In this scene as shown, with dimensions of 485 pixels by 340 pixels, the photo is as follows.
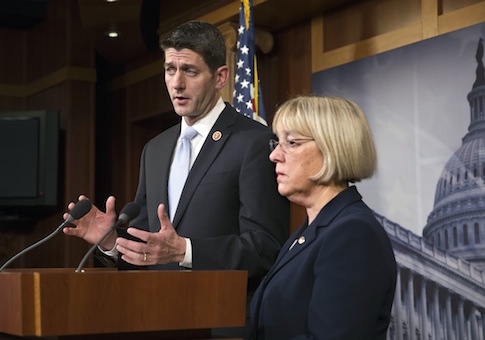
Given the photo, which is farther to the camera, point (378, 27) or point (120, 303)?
point (378, 27)

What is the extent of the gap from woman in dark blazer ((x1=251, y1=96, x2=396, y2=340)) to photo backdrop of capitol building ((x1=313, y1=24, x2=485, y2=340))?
9.73 ft

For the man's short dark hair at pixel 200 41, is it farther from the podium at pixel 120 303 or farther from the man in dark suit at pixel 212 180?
the podium at pixel 120 303

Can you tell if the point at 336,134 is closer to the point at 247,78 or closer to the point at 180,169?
the point at 180,169

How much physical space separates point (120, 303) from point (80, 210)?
55 centimetres

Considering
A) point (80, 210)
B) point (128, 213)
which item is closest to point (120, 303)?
point (128, 213)

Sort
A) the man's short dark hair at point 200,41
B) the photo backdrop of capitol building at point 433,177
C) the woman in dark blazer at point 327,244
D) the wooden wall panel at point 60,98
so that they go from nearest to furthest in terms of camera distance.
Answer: the woman in dark blazer at point 327,244 → the man's short dark hair at point 200,41 → the photo backdrop of capitol building at point 433,177 → the wooden wall panel at point 60,98

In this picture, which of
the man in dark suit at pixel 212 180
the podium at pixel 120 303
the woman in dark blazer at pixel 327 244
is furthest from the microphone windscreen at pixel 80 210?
the woman in dark blazer at pixel 327 244

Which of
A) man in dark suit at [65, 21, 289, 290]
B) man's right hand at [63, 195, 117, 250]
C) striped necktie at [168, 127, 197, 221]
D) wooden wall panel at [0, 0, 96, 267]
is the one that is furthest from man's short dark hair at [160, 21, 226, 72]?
wooden wall panel at [0, 0, 96, 267]

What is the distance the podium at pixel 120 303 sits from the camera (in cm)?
193

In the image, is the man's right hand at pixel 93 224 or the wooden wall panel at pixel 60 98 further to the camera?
the wooden wall panel at pixel 60 98

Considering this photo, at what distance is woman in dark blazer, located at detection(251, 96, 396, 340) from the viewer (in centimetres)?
212

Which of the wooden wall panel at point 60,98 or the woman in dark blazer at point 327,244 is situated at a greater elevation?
the wooden wall panel at point 60,98

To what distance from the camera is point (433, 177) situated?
5.51 meters

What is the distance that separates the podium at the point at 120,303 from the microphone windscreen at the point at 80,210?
424 mm
